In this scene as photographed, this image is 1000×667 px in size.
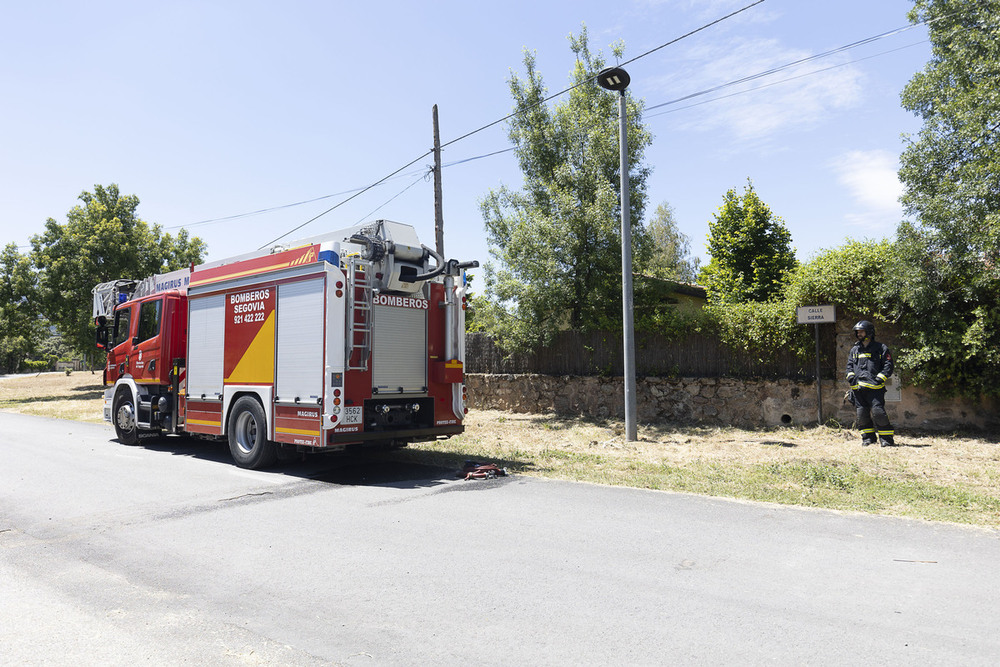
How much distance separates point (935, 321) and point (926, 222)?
1.70m

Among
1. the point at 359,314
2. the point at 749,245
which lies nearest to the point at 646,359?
the point at 359,314

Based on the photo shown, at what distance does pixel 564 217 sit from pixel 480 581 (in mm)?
11730

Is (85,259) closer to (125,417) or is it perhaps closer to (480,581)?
(125,417)

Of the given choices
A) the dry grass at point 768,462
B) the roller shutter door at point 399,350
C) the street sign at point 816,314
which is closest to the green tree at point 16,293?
the dry grass at point 768,462

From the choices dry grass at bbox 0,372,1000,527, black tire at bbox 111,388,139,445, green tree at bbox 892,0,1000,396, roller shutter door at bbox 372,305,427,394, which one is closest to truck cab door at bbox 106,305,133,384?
black tire at bbox 111,388,139,445

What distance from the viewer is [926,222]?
11219mm

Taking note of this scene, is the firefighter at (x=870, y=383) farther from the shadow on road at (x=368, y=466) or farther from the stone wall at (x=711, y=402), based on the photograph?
the shadow on road at (x=368, y=466)

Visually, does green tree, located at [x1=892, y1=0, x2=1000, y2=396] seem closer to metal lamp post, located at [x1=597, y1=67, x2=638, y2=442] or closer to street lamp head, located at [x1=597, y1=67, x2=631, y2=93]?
metal lamp post, located at [x1=597, y1=67, x2=638, y2=442]

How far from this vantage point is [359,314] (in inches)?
340

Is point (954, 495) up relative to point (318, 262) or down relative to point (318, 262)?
down

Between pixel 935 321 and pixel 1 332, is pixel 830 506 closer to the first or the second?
pixel 935 321

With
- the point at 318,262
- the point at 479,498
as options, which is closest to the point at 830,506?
the point at 479,498

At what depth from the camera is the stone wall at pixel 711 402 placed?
11625 mm

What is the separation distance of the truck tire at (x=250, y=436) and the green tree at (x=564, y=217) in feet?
24.6
